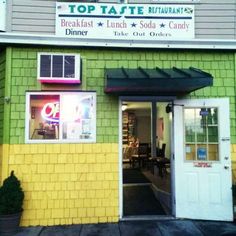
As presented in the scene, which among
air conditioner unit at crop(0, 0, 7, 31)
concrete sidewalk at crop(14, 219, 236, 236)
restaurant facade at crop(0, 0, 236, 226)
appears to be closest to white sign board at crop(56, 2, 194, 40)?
restaurant facade at crop(0, 0, 236, 226)

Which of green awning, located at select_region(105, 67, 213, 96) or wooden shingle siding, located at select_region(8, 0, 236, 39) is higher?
wooden shingle siding, located at select_region(8, 0, 236, 39)

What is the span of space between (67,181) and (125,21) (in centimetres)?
327

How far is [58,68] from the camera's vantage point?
528 centimetres

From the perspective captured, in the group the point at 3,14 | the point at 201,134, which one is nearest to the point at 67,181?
the point at 201,134

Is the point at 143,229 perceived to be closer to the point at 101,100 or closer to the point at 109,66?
the point at 101,100

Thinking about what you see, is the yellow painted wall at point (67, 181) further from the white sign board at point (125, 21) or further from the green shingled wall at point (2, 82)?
the white sign board at point (125, 21)

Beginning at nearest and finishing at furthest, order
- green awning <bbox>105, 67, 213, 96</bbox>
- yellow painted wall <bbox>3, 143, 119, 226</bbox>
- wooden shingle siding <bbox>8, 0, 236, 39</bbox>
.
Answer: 1. green awning <bbox>105, 67, 213, 96</bbox>
2. yellow painted wall <bbox>3, 143, 119, 226</bbox>
3. wooden shingle siding <bbox>8, 0, 236, 39</bbox>

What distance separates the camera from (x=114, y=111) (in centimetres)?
564

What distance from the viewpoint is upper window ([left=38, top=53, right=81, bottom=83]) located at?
525 centimetres

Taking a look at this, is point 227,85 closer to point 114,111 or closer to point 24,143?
→ point 114,111

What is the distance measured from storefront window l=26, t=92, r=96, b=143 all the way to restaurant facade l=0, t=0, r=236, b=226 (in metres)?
0.02

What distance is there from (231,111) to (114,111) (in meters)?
2.31

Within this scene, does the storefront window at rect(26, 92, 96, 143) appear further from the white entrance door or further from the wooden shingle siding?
the white entrance door

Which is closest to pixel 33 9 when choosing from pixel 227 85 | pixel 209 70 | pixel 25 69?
pixel 25 69
